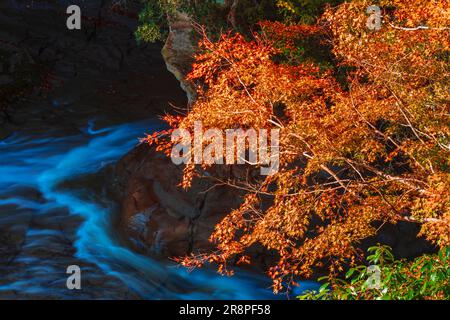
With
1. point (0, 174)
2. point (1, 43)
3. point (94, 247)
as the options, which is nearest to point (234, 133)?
point (94, 247)

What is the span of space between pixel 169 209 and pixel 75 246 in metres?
2.42

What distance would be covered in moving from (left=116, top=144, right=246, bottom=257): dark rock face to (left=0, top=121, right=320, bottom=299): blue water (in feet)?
1.56

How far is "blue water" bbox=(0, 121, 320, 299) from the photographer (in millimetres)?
13531

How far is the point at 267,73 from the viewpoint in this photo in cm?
1057

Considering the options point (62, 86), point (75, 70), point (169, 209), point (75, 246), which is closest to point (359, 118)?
point (169, 209)

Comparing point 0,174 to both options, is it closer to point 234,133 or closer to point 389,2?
point 234,133

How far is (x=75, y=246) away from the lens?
15.1 meters

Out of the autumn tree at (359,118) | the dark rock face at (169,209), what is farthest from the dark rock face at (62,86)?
the autumn tree at (359,118)

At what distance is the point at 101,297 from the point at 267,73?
596cm

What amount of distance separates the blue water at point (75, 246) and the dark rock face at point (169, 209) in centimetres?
48

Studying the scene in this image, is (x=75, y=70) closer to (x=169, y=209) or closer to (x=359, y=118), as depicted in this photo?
(x=169, y=209)

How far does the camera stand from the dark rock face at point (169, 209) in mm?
14969

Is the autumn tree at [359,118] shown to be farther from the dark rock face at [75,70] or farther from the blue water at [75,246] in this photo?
the dark rock face at [75,70]

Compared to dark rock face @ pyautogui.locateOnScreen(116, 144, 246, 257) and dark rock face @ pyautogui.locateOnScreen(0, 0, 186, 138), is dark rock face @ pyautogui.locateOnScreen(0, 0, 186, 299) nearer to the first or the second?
dark rock face @ pyautogui.locateOnScreen(0, 0, 186, 138)
